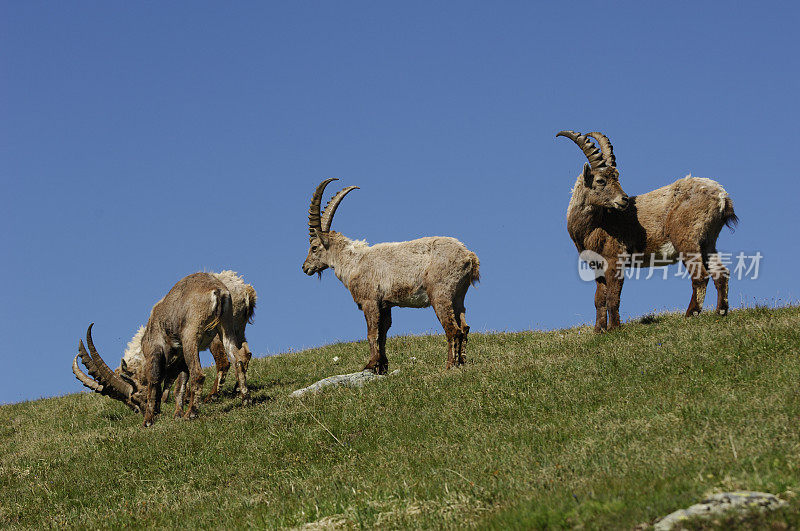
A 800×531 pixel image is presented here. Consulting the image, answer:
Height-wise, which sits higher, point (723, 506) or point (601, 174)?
point (601, 174)

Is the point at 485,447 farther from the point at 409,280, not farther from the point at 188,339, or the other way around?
the point at 188,339

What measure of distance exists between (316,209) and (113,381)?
712 centimetres

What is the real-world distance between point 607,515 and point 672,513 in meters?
0.55

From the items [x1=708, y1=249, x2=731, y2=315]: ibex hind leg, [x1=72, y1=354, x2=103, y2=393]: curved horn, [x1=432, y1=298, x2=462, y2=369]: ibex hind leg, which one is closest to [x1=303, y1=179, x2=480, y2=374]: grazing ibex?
[x1=432, y1=298, x2=462, y2=369]: ibex hind leg

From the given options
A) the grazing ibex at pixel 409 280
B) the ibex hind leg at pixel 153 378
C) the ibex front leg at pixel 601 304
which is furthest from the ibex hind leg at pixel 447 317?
the ibex hind leg at pixel 153 378

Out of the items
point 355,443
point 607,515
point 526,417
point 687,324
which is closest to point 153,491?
point 355,443

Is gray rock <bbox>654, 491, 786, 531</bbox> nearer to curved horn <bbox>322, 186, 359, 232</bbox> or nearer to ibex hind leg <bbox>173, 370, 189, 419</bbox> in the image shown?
ibex hind leg <bbox>173, 370, 189, 419</bbox>

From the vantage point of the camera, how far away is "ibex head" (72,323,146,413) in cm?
1994

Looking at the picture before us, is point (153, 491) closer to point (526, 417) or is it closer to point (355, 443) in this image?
point (355, 443)

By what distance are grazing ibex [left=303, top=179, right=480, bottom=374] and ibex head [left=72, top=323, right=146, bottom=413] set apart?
6.39m

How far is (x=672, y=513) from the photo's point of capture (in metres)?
6.30

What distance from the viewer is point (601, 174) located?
17.1 m

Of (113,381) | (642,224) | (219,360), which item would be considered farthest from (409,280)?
(113,381)

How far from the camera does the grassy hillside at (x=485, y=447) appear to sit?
7.61 meters
